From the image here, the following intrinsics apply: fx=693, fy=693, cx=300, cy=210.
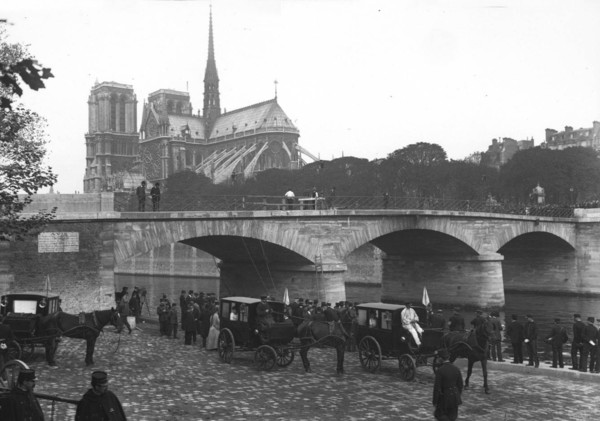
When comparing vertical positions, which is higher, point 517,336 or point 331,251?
point 331,251

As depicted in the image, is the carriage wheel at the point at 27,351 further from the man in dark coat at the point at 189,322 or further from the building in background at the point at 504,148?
the building in background at the point at 504,148

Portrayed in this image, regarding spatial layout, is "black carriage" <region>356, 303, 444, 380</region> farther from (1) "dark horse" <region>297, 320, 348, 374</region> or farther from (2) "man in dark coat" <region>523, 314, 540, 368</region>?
(2) "man in dark coat" <region>523, 314, 540, 368</region>

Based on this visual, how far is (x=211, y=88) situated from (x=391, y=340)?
181m

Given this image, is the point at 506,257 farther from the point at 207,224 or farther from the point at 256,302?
the point at 256,302

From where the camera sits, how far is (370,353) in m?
18.6

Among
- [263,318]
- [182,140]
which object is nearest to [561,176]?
[263,318]

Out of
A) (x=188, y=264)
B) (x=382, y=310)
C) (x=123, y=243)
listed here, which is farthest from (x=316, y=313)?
(x=188, y=264)

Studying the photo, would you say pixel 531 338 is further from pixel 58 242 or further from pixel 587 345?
pixel 58 242

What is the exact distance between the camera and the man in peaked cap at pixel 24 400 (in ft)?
26.5

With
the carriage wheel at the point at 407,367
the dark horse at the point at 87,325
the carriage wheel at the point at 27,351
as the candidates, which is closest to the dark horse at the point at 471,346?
the carriage wheel at the point at 407,367

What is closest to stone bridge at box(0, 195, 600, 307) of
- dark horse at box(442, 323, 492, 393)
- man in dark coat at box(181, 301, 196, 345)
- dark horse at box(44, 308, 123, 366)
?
man in dark coat at box(181, 301, 196, 345)

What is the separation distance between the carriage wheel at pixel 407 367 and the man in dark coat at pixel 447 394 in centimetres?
664

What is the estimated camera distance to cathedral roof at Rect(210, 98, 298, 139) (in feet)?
518

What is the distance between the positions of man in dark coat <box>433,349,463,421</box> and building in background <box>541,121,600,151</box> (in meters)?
122
